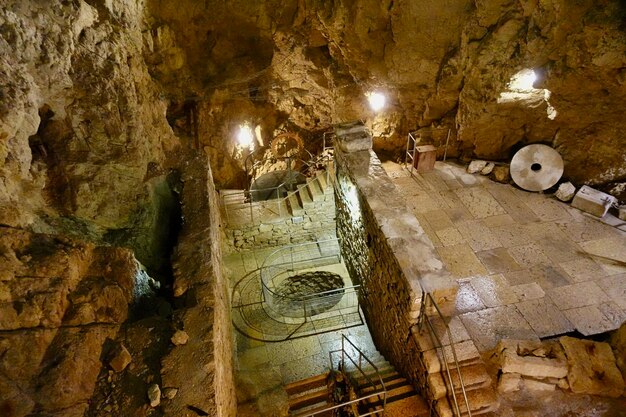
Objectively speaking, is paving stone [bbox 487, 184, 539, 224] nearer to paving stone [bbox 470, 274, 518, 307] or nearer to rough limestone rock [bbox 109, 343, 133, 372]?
paving stone [bbox 470, 274, 518, 307]

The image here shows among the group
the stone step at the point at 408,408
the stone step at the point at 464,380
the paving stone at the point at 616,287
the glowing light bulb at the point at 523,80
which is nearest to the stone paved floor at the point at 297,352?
the stone step at the point at 408,408

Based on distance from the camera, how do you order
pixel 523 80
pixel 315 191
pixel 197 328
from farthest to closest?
pixel 315 191, pixel 523 80, pixel 197 328

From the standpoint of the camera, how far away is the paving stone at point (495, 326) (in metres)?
5.20

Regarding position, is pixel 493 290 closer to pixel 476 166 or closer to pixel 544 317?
pixel 544 317

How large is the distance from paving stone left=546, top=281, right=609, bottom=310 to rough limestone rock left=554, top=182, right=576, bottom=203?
208 centimetres

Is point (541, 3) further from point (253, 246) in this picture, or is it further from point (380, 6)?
point (253, 246)

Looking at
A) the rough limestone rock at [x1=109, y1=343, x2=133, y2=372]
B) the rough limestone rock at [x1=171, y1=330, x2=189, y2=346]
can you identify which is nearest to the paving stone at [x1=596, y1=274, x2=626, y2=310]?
the rough limestone rock at [x1=171, y1=330, x2=189, y2=346]

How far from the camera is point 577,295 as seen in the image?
572 centimetres

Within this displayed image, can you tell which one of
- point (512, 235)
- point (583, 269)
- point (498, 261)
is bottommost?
point (583, 269)

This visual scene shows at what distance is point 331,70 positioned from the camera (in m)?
10.4

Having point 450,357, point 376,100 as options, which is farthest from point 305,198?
point 450,357

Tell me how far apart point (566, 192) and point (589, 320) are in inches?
114

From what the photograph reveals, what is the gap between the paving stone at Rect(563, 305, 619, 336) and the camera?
5.27 meters

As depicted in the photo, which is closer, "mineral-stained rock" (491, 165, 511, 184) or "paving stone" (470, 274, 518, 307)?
"paving stone" (470, 274, 518, 307)
